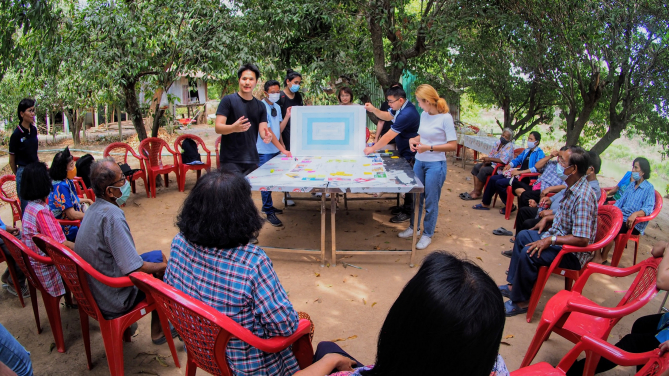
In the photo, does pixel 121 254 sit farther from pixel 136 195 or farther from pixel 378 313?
pixel 136 195

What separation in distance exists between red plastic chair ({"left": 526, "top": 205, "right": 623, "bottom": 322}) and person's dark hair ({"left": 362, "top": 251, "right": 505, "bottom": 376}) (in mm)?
2399

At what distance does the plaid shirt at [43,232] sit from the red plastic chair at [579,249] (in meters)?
3.32

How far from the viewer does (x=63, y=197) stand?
3789mm

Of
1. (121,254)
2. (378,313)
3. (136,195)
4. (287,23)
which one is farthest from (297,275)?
(287,23)

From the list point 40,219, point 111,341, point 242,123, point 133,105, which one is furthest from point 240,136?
point 133,105

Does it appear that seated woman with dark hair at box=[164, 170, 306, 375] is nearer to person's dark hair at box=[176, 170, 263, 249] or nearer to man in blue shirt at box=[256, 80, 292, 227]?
person's dark hair at box=[176, 170, 263, 249]

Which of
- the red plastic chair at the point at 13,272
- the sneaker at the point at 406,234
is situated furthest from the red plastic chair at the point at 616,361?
the red plastic chair at the point at 13,272

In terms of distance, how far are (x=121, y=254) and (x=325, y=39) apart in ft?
20.0

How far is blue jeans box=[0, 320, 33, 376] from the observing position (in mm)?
1642

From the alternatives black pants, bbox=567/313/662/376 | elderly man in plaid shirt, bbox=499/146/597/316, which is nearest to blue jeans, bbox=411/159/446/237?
elderly man in plaid shirt, bbox=499/146/597/316

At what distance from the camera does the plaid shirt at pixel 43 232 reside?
2.71 metres

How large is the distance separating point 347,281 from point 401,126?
2.02 m

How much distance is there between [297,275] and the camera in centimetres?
406

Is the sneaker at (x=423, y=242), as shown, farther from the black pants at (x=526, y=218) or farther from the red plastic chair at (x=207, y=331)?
the red plastic chair at (x=207, y=331)
